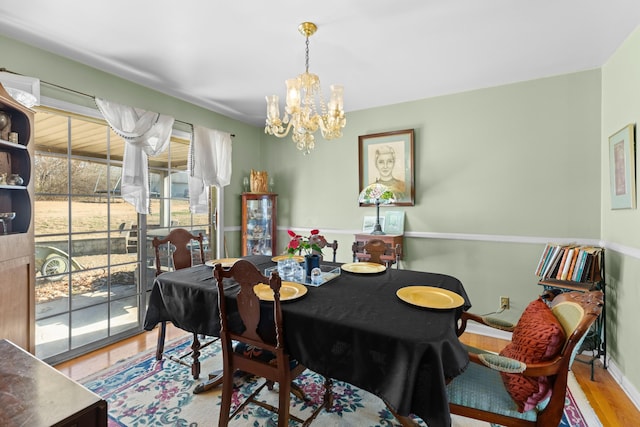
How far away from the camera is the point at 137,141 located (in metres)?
2.95

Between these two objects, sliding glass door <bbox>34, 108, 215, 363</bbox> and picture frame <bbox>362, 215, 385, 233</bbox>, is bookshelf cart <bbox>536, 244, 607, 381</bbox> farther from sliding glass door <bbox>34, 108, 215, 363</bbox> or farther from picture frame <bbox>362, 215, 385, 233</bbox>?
sliding glass door <bbox>34, 108, 215, 363</bbox>

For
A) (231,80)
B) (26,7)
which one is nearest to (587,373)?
(231,80)

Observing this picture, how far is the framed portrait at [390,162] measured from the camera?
3.56 metres

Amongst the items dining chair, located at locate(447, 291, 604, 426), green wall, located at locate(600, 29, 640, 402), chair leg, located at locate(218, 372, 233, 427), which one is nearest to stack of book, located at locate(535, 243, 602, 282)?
green wall, located at locate(600, 29, 640, 402)

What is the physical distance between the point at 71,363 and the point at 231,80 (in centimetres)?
289

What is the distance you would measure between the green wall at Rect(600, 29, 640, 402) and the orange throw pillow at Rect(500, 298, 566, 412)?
1.39m

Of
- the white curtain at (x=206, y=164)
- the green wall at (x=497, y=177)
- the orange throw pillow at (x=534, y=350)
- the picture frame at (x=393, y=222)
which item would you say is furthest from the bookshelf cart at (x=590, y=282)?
the white curtain at (x=206, y=164)

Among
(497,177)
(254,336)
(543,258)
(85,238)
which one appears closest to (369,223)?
(497,177)

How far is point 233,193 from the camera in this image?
13.9ft

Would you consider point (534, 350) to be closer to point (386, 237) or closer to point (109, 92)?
point (386, 237)

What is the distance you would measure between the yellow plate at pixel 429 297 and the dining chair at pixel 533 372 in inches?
10.7

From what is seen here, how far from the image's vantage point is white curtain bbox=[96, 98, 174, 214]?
282 centimetres

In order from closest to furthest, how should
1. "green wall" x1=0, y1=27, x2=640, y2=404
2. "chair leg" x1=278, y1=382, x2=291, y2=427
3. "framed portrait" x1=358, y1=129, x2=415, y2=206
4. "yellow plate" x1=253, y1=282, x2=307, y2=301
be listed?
"chair leg" x1=278, y1=382, x2=291, y2=427 < "yellow plate" x1=253, y1=282, x2=307, y2=301 < "green wall" x1=0, y1=27, x2=640, y2=404 < "framed portrait" x1=358, y1=129, x2=415, y2=206

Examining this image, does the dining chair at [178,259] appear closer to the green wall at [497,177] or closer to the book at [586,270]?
the green wall at [497,177]
